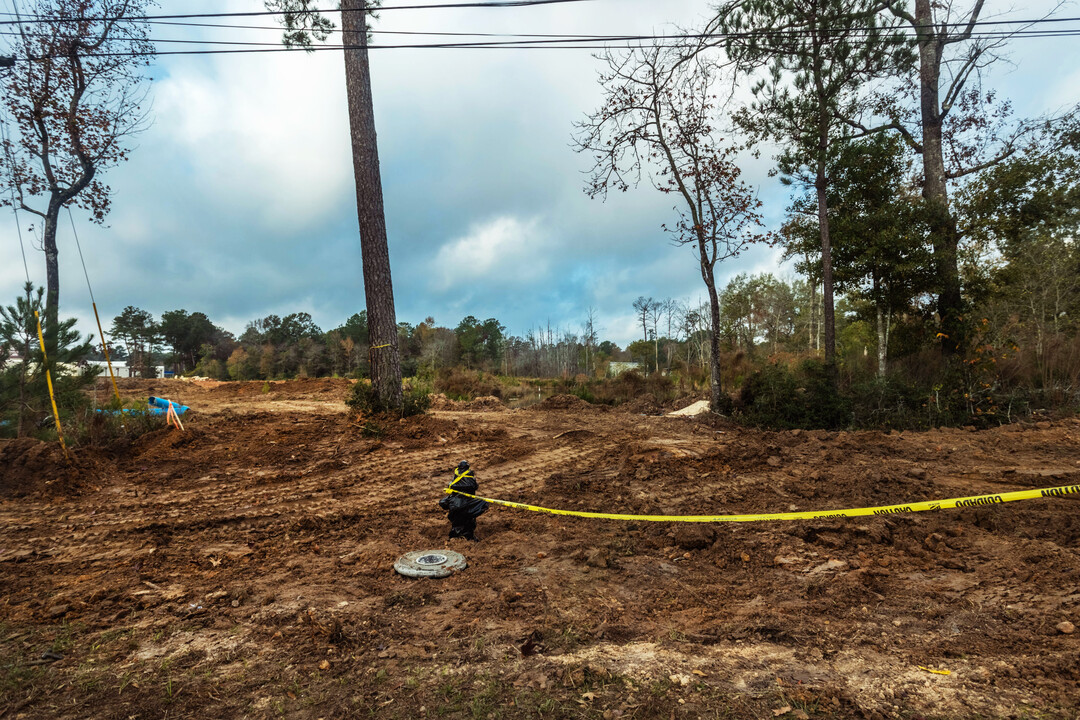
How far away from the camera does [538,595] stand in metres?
3.59

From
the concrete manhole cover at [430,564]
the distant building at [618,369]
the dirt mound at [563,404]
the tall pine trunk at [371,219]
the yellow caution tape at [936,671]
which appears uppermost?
the tall pine trunk at [371,219]

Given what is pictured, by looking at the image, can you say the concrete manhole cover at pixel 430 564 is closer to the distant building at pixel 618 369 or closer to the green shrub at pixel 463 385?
the green shrub at pixel 463 385

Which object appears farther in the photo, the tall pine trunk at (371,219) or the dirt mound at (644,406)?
the dirt mound at (644,406)

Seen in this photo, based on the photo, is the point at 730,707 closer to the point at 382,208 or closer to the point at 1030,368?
the point at 382,208

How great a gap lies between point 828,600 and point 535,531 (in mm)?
2694

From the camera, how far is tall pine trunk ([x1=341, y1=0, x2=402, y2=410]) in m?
10.2

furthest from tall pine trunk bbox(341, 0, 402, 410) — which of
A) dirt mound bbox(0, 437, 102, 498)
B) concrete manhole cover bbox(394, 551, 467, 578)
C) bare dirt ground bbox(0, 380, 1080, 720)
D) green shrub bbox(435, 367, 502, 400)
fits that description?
green shrub bbox(435, 367, 502, 400)

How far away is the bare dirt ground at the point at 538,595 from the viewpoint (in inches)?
93.8

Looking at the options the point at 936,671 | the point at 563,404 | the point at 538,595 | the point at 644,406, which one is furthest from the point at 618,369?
the point at 936,671

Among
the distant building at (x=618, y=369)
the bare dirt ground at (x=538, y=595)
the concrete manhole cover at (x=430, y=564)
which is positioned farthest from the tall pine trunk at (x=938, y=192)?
the concrete manhole cover at (x=430, y=564)

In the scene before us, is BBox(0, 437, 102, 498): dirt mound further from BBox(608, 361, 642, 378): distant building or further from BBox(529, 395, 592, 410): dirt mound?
BBox(608, 361, 642, 378): distant building

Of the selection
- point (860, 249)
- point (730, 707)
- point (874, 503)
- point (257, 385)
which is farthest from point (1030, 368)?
point (257, 385)

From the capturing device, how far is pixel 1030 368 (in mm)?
12094

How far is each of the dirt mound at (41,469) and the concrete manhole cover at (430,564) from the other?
523 centimetres
